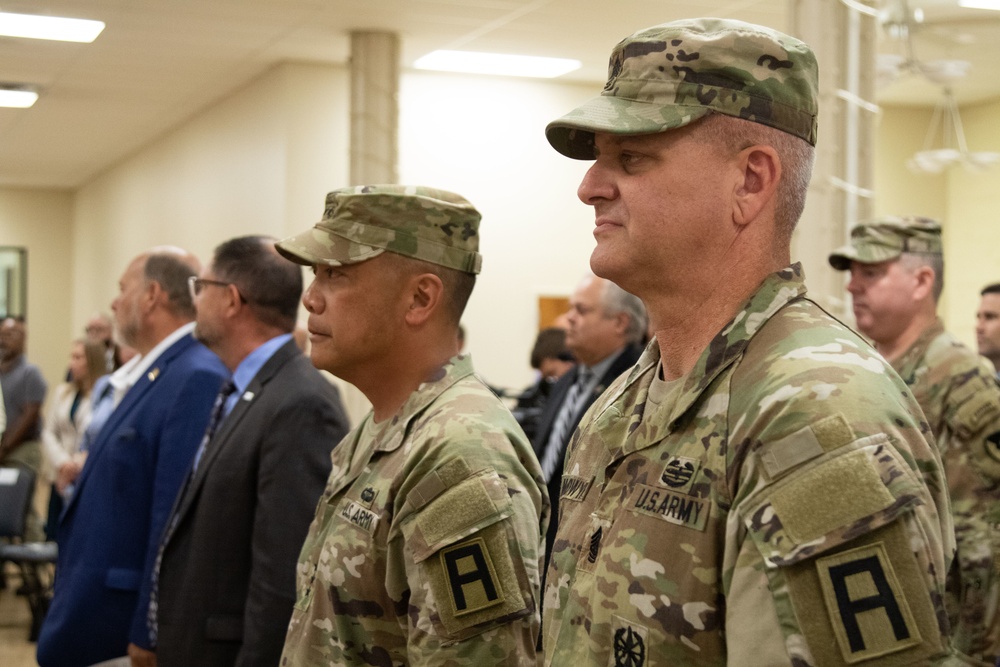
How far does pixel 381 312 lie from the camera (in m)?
2.13

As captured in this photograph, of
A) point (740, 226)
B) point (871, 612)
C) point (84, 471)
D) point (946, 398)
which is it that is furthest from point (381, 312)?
point (946, 398)

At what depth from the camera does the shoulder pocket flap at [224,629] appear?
8.33 ft

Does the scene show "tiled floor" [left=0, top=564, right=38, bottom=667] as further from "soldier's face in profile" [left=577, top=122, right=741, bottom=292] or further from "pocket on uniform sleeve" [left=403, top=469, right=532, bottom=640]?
"soldier's face in profile" [left=577, top=122, right=741, bottom=292]

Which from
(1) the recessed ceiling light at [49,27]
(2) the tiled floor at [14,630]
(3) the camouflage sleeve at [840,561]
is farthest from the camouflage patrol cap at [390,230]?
(1) the recessed ceiling light at [49,27]

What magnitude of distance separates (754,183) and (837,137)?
3477mm

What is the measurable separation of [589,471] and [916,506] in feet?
1.45

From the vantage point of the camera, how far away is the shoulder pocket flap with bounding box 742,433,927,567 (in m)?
1.01

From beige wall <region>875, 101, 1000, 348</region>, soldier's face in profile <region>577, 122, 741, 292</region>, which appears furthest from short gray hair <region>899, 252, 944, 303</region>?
beige wall <region>875, 101, 1000, 348</region>

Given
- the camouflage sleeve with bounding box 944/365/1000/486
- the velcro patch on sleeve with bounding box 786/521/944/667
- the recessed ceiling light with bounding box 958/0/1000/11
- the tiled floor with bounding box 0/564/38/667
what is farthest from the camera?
the recessed ceiling light with bounding box 958/0/1000/11

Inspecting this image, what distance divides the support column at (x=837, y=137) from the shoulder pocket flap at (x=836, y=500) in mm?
3528

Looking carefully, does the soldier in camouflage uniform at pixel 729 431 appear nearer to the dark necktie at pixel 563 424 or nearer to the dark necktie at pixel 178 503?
the dark necktie at pixel 178 503

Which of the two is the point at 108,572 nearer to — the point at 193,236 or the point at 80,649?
the point at 80,649

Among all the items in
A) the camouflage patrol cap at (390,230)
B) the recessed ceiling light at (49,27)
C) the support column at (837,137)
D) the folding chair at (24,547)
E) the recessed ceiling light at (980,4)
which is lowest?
the folding chair at (24,547)

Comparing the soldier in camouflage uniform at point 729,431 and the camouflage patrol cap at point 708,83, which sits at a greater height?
the camouflage patrol cap at point 708,83
